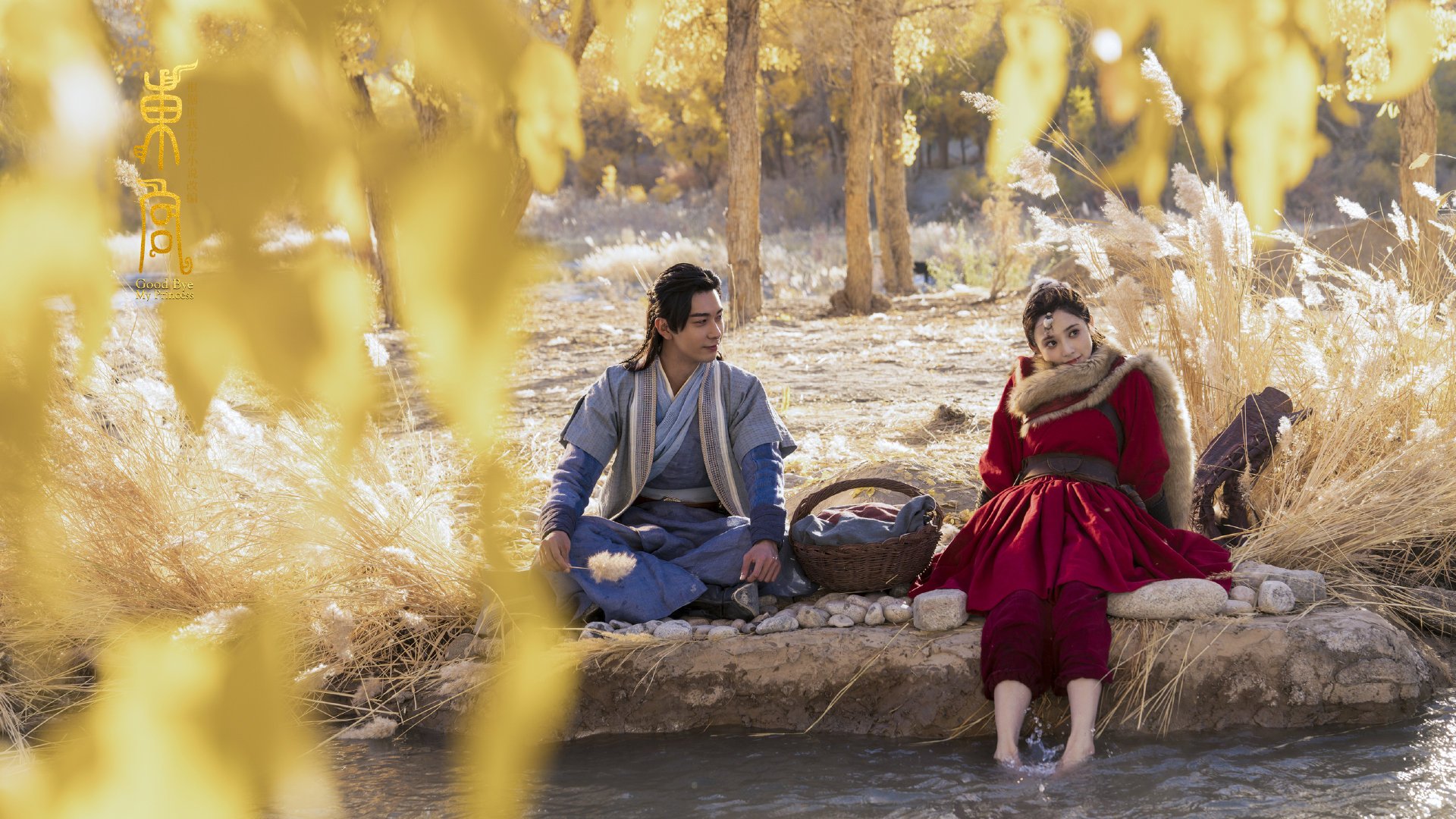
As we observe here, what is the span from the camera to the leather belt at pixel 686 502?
3547 millimetres

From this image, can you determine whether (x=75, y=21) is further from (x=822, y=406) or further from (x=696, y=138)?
(x=696, y=138)

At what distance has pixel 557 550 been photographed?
321 cm

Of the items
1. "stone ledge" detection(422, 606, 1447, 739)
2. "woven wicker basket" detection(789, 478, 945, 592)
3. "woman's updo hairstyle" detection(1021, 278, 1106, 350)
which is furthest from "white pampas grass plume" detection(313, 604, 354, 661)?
"woman's updo hairstyle" detection(1021, 278, 1106, 350)

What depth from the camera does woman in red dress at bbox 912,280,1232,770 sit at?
9.73ft

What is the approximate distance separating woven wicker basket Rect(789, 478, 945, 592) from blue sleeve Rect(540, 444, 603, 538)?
59 centimetres

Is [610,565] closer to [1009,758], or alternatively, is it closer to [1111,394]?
[1009,758]

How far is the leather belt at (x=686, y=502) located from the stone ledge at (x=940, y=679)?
510mm

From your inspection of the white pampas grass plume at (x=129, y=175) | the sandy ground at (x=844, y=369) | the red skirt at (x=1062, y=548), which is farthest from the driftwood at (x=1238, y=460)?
the white pampas grass plume at (x=129, y=175)

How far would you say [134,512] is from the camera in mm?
3600

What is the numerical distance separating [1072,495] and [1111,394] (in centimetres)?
30

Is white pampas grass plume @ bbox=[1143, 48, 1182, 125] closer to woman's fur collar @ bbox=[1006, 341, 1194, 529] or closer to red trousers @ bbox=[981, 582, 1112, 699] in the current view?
woman's fur collar @ bbox=[1006, 341, 1194, 529]

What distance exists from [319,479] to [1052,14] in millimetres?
12882

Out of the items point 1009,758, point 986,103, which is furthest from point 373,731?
point 986,103

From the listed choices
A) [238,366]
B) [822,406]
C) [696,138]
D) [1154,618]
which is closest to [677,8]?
[822,406]
